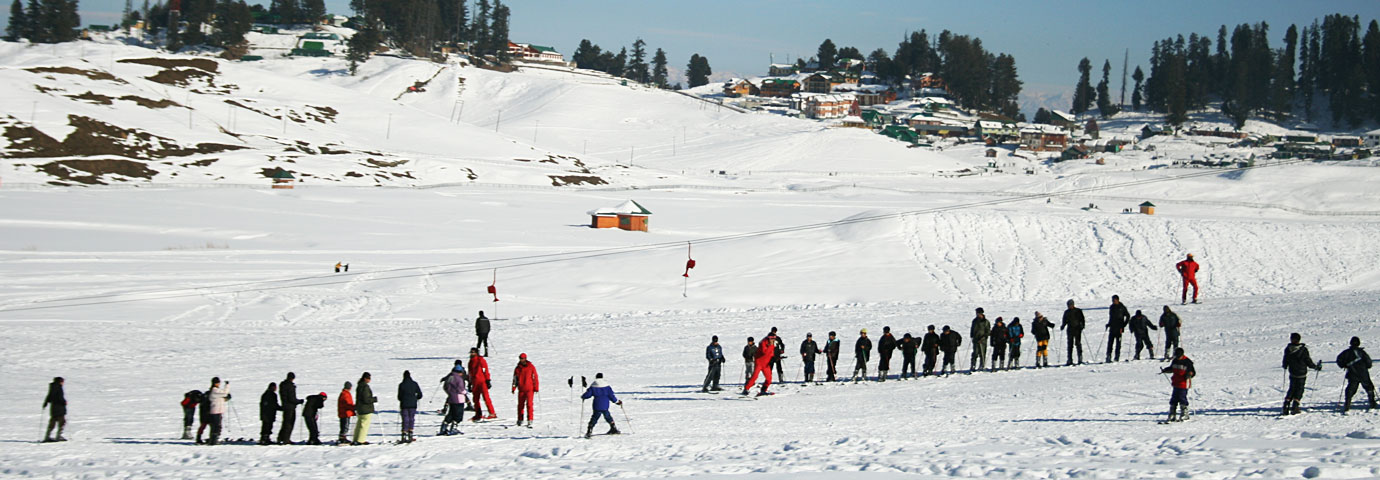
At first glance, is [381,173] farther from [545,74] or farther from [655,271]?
[545,74]

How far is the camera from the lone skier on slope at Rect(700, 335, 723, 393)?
1406 cm

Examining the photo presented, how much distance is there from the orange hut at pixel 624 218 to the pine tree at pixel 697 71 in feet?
425

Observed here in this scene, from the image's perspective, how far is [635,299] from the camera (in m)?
25.5

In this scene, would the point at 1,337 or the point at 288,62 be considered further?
the point at 288,62

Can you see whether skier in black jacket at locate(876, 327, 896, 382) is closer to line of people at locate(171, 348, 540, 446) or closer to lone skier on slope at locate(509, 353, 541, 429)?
lone skier on slope at locate(509, 353, 541, 429)

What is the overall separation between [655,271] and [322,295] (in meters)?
9.10

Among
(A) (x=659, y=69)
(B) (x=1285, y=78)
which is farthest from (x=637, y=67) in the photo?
(B) (x=1285, y=78)

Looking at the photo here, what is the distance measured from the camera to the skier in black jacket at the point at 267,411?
11227 millimetres

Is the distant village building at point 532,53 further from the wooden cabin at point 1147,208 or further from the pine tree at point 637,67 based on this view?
the wooden cabin at point 1147,208

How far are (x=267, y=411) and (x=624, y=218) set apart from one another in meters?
28.2

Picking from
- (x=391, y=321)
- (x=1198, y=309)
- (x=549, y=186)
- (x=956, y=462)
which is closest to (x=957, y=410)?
(x=956, y=462)

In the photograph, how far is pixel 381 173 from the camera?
55.9 m

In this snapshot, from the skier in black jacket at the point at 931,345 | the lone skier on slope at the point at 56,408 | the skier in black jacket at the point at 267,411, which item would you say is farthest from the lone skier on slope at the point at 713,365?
the lone skier on slope at the point at 56,408

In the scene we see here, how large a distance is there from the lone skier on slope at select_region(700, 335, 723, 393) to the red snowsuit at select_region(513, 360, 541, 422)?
2858 mm
